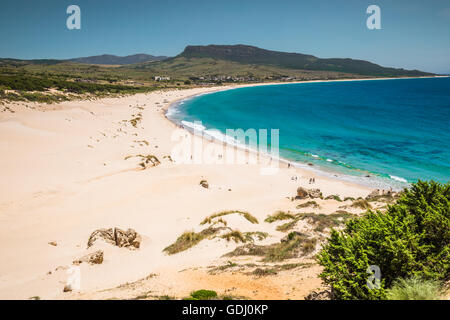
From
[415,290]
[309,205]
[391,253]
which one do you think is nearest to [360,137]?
[309,205]

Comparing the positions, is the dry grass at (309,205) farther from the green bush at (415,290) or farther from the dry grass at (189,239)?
the green bush at (415,290)

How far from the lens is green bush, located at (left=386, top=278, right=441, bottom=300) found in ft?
17.7

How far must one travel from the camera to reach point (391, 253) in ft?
21.3

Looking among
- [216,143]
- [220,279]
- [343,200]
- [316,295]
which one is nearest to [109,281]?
[220,279]

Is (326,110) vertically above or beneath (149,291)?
above

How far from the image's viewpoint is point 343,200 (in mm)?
21734

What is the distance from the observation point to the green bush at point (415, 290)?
213 inches

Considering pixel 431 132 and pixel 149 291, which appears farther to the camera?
pixel 431 132

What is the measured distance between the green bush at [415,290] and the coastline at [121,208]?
283 cm

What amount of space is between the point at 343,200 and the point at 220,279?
54.3 ft

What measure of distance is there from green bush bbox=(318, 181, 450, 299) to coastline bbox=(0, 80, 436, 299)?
6.08 ft

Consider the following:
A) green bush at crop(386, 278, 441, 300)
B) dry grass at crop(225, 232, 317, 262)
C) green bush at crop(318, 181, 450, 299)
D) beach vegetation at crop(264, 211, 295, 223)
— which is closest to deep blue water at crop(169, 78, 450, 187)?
beach vegetation at crop(264, 211, 295, 223)
